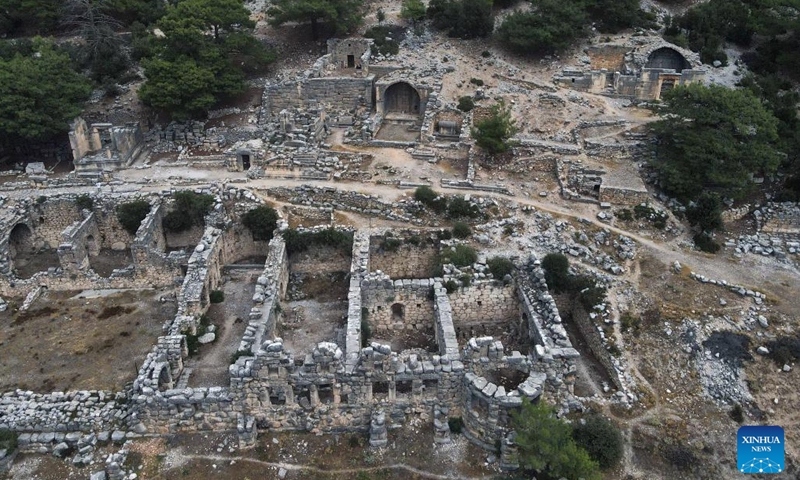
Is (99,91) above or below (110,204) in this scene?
above

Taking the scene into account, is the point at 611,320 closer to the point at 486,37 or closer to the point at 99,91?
the point at 486,37

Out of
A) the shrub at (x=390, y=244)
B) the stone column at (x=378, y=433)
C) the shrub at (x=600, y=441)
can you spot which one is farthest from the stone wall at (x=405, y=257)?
the shrub at (x=600, y=441)

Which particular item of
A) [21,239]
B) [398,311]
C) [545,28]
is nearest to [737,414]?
[398,311]

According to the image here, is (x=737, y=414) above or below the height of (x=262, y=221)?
below

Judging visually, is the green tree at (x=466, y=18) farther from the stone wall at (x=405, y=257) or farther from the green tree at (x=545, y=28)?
the stone wall at (x=405, y=257)

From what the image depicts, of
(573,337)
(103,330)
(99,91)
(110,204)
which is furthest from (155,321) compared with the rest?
(99,91)

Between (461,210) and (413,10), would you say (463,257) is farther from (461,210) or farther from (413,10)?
(413,10)
